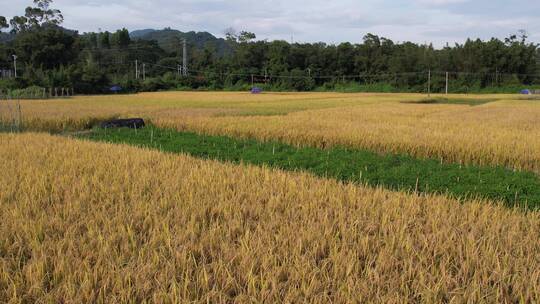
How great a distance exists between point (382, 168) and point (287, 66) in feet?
220

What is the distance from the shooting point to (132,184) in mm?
5707

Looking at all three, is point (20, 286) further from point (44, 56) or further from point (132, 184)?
point (44, 56)

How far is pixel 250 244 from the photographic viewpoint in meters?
3.38

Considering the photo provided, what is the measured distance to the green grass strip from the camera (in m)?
7.40

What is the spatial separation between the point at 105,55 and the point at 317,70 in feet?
150

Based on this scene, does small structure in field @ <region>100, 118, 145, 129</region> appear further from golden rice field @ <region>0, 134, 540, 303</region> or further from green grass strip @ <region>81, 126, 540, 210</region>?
golden rice field @ <region>0, 134, 540, 303</region>

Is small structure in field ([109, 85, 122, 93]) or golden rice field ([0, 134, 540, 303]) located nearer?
golden rice field ([0, 134, 540, 303])

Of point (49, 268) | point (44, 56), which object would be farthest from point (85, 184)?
point (44, 56)

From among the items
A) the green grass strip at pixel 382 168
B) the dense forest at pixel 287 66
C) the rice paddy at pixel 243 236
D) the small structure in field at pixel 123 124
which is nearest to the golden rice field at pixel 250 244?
the rice paddy at pixel 243 236

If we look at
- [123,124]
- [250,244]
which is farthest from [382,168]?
[123,124]

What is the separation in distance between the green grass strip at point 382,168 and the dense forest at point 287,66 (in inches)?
1700

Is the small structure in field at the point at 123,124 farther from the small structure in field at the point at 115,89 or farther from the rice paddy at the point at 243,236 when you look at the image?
the small structure in field at the point at 115,89

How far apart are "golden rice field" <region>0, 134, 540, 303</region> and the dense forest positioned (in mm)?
49690

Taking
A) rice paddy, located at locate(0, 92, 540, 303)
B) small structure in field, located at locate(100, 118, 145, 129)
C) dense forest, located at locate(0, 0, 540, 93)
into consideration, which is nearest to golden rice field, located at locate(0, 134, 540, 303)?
rice paddy, located at locate(0, 92, 540, 303)
